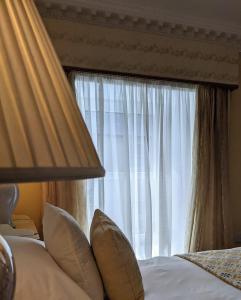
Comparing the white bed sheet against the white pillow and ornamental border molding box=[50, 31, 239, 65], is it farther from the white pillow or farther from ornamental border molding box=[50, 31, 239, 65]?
ornamental border molding box=[50, 31, 239, 65]

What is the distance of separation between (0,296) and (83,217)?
249 cm

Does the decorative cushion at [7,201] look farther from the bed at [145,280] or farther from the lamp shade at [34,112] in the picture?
the lamp shade at [34,112]

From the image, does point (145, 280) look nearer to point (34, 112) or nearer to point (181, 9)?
point (34, 112)

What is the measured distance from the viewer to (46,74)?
0.45 metres

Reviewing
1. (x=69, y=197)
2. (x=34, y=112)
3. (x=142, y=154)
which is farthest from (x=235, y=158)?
(x=34, y=112)

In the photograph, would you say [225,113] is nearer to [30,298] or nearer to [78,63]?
[78,63]

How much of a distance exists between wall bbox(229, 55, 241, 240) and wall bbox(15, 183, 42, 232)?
2.12 metres

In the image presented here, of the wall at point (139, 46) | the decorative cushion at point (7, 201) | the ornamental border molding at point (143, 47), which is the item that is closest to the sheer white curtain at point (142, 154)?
the wall at point (139, 46)

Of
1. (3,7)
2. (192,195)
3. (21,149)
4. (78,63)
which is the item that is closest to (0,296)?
(21,149)

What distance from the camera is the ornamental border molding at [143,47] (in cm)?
306

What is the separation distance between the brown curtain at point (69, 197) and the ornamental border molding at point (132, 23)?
1523mm

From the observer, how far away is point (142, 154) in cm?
335

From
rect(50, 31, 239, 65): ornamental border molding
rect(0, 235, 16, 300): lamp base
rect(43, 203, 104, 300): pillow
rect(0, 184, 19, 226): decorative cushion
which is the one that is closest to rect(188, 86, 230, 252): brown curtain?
rect(50, 31, 239, 65): ornamental border molding

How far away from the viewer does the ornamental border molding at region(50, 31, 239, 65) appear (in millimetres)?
3064
